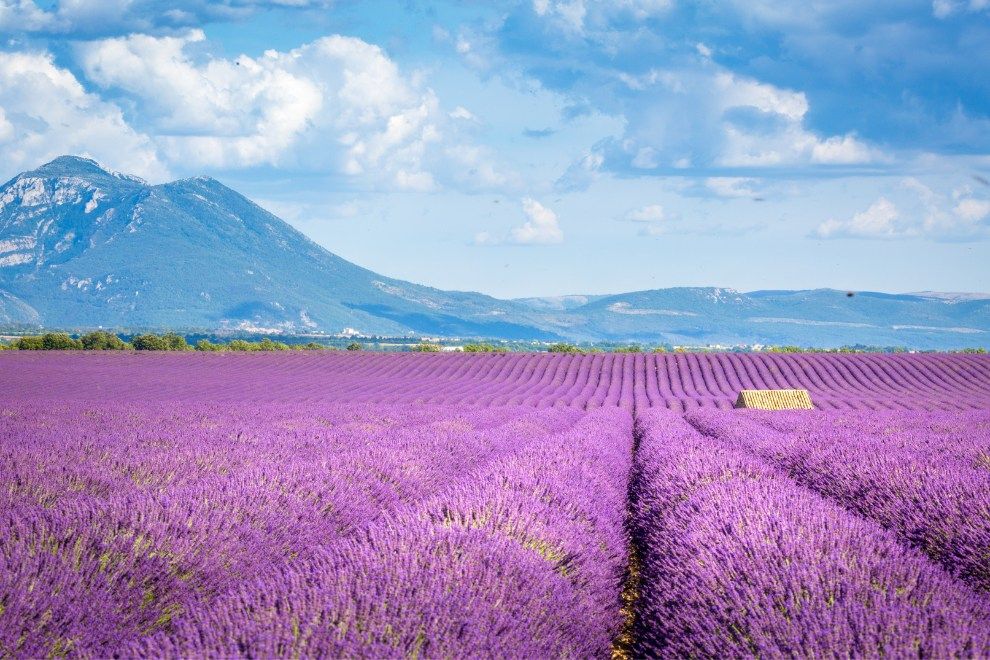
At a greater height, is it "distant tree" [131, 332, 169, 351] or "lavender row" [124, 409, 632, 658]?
"lavender row" [124, 409, 632, 658]

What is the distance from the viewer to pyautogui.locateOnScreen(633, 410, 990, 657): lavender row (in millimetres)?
2506

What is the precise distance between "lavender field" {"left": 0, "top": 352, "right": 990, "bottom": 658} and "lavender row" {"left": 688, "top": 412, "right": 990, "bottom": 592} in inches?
0.8

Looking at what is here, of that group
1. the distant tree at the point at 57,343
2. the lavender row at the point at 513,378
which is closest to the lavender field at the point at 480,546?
the lavender row at the point at 513,378

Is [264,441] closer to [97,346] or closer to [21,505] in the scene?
[21,505]

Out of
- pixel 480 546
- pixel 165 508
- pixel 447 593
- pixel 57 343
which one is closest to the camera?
pixel 447 593

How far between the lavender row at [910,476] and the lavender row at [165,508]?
2.62 m

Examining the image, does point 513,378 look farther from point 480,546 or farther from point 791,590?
point 791,590

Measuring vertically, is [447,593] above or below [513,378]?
above

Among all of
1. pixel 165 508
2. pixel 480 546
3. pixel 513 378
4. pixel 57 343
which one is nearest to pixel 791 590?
pixel 480 546

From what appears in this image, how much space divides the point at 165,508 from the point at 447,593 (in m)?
1.81

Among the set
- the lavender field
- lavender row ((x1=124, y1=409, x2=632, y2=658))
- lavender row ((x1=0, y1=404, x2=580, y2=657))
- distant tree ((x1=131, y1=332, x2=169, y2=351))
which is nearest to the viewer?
lavender row ((x1=124, y1=409, x2=632, y2=658))

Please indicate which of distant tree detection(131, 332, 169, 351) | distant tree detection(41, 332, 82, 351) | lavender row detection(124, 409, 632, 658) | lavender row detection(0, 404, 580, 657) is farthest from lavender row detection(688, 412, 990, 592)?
distant tree detection(131, 332, 169, 351)

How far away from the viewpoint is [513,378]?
3753 cm

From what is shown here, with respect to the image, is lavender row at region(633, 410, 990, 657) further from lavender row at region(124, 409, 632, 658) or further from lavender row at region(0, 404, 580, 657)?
lavender row at region(0, 404, 580, 657)
